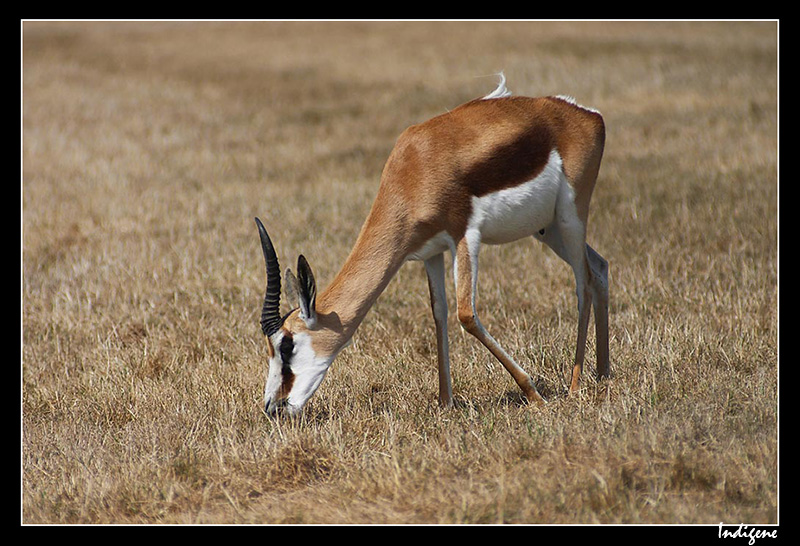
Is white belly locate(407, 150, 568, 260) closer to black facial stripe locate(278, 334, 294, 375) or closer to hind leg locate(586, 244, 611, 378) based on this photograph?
hind leg locate(586, 244, 611, 378)

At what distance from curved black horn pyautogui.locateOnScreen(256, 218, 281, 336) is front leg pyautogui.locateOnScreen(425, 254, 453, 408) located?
1.34 m

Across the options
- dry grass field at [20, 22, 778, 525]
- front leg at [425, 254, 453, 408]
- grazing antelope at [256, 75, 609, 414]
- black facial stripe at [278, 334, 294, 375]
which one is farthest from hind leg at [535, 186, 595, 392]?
black facial stripe at [278, 334, 294, 375]

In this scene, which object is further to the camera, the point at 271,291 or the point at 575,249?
the point at 575,249

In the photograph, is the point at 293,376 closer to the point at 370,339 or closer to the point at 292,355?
the point at 292,355

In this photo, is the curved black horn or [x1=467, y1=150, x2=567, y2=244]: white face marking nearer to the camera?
the curved black horn

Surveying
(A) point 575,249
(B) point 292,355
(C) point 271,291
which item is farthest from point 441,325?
(C) point 271,291

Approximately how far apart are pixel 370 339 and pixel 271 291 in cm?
241

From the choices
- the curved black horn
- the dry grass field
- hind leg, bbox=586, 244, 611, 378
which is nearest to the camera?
the dry grass field

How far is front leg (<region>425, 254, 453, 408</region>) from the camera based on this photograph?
676 centimetres

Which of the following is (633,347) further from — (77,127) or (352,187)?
(77,127)

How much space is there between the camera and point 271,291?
19.3 ft

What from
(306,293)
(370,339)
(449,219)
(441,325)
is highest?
(449,219)

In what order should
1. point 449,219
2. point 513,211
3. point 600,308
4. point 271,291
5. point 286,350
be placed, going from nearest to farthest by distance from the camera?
1. point 271,291
2. point 286,350
3. point 449,219
4. point 513,211
5. point 600,308

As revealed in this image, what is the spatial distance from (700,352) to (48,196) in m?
10.8
